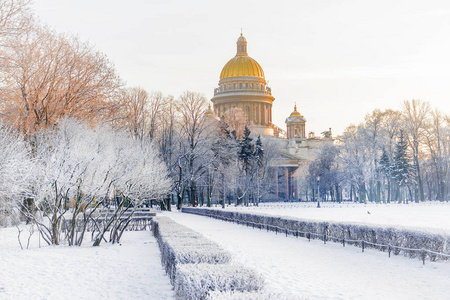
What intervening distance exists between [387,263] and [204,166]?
37.3 metres

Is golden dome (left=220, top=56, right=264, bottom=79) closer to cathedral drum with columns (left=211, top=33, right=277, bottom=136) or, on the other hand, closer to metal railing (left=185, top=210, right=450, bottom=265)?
cathedral drum with columns (left=211, top=33, right=277, bottom=136)

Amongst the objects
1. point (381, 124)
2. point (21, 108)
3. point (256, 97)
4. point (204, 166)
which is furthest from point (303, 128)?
point (21, 108)

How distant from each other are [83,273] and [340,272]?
6.71m

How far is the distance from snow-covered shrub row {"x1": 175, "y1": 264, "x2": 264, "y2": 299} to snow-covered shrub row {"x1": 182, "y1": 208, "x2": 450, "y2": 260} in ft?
28.3

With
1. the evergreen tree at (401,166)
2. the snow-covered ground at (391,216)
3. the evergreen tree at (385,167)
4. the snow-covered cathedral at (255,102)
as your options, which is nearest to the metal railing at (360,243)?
the snow-covered ground at (391,216)

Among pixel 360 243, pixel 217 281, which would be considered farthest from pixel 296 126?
pixel 217 281

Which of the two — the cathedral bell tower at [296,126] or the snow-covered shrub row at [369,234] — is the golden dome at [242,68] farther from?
the snow-covered shrub row at [369,234]

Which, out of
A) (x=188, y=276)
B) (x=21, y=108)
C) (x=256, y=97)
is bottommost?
(x=188, y=276)

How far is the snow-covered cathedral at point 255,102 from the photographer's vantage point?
353 ft

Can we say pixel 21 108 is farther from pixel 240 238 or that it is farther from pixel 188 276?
pixel 188 276

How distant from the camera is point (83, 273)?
1247 cm

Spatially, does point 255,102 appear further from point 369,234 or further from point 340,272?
point 340,272

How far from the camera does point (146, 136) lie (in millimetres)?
47188

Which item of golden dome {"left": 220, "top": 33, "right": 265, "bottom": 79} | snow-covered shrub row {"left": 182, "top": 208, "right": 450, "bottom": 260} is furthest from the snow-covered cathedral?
snow-covered shrub row {"left": 182, "top": 208, "right": 450, "bottom": 260}
